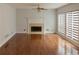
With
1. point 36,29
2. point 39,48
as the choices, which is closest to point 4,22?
point 39,48

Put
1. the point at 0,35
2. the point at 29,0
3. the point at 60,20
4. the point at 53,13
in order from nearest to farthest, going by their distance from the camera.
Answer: the point at 29,0 < the point at 0,35 < the point at 60,20 < the point at 53,13

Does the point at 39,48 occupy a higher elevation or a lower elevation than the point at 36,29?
lower

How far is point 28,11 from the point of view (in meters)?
9.37

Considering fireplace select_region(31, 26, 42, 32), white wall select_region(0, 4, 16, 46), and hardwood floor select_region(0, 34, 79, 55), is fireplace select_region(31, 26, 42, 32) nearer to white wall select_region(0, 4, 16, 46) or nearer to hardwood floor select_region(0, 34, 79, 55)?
white wall select_region(0, 4, 16, 46)

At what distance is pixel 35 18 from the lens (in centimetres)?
949

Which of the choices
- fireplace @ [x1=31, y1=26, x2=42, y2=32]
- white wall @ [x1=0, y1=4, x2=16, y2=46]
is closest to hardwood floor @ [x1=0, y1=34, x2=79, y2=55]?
white wall @ [x1=0, y1=4, x2=16, y2=46]

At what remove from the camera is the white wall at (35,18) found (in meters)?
9.38

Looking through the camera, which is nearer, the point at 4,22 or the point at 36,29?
the point at 4,22

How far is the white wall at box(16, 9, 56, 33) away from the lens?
9375 millimetres

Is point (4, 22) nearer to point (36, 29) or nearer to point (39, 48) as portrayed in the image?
point (39, 48)

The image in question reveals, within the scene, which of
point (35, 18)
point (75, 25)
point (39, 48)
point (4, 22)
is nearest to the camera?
point (39, 48)

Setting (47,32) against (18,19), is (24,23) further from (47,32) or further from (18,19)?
(47,32)

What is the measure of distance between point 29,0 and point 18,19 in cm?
810

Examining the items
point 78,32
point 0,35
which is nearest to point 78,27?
point 78,32
